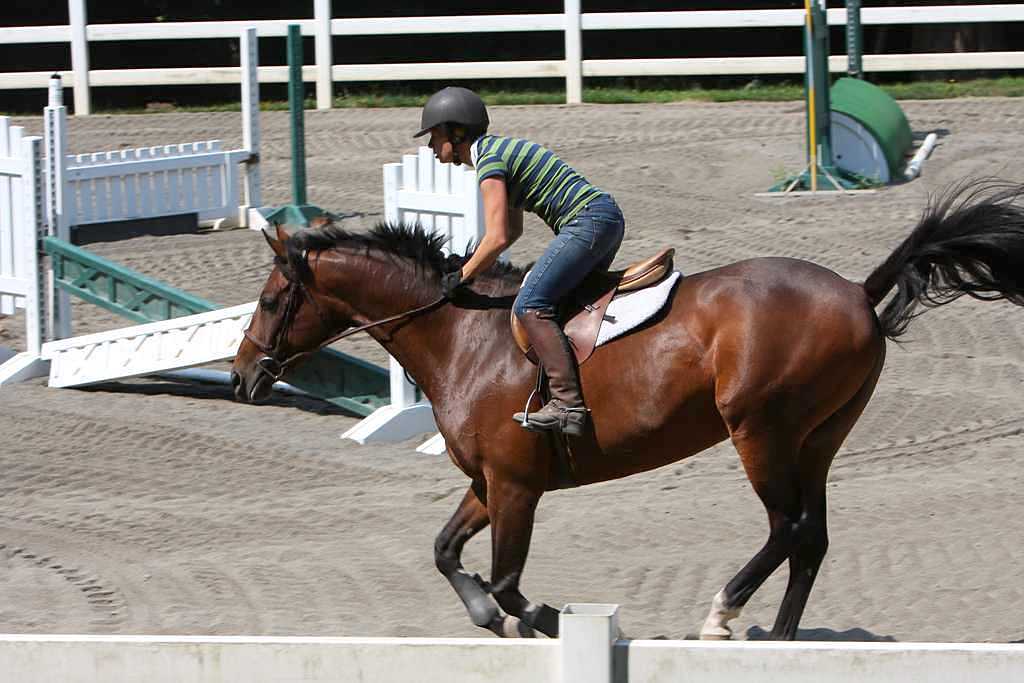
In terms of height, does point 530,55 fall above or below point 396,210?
above

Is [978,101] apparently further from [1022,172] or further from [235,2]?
[235,2]

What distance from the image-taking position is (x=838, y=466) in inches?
311

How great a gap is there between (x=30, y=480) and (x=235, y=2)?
50.2ft

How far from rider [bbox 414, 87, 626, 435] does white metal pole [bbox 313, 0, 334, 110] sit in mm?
13978

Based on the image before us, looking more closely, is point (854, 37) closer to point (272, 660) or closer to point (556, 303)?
point (556, 303)

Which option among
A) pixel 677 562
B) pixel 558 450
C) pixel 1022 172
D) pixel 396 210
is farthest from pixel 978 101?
pixel 558 450

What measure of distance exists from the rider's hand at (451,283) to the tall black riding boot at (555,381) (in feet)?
1.11

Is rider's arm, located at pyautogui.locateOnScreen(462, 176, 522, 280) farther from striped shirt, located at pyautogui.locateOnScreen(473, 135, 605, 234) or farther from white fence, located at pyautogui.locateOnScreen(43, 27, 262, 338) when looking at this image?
white fence, located at pyautogui.locateOnScreen(43, 27, 262, 338)

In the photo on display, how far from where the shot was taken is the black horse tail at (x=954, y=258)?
5.16 meters

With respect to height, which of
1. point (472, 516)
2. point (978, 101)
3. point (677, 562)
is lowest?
point (677, 562)

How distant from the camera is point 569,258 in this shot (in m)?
5.09

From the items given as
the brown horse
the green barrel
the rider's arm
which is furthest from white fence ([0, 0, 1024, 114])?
the rider's arm

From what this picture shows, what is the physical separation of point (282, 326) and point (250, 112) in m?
8.57

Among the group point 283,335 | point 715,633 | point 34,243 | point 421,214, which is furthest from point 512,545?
point 34,243
